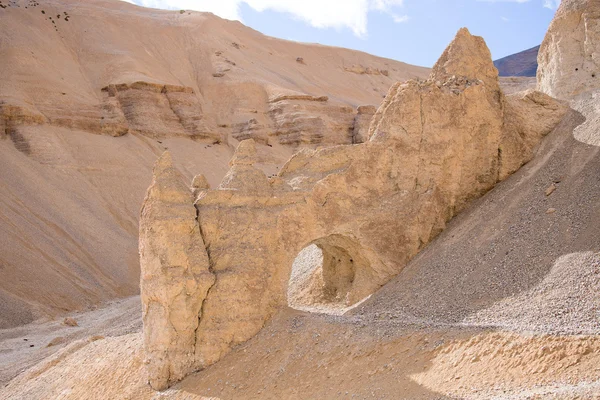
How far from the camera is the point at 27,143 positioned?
33375 mm

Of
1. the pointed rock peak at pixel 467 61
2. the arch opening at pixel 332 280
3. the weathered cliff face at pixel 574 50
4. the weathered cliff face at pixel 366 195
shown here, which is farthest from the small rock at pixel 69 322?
the weathered cliff face at pixel 574 50

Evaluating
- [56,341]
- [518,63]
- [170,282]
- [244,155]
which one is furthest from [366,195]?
[518,63]

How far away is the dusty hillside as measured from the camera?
2652 cm

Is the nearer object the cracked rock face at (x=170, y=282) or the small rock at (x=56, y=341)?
the cracked rock face at (x=170, y=282)

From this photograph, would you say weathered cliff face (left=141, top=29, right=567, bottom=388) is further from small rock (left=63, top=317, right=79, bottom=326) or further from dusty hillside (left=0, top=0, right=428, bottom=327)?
dusty hillside (left=0, top=0, right=428, bottom=327)

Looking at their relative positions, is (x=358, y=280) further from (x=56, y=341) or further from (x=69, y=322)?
(x=69, y=322)

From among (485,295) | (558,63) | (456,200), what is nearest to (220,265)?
(485,295)

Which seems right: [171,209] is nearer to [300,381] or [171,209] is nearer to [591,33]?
[300,381]

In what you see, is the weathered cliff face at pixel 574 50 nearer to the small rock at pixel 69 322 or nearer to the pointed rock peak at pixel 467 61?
the pointed rock peak at pixel 467 61

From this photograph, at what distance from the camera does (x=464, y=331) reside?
1027 centimetres

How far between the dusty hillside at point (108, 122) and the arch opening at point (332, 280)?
35.1ft

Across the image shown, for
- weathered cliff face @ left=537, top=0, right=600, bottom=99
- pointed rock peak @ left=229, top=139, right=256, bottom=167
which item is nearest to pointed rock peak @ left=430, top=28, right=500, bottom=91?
weathered cliff face @ left=537, top=0, right=600, bottom=99

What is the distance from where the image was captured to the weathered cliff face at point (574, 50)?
715 inches

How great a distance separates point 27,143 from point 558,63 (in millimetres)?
25861
